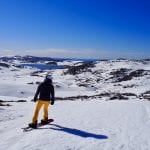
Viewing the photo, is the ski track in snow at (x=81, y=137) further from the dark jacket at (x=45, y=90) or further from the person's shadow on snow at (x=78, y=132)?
the dark jacket at (x=45, y=90)

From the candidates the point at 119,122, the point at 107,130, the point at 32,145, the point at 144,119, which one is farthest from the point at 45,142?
the point at 144,119

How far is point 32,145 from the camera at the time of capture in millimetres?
9742

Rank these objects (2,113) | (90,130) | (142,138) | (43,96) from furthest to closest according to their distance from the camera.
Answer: (2,113), (43,96), (90,130), (142,138)

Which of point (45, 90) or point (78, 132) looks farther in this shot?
point (45, 90)

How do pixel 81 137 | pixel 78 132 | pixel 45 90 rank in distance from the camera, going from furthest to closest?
pixel 45 90
pixel 78 132
pixel 81 137

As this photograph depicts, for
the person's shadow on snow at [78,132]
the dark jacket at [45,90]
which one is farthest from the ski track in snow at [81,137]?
the dark jacket at [45,90]

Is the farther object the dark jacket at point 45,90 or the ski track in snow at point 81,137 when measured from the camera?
the dark jacket at point 45,90

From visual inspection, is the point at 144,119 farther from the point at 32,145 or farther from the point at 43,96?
the point at 32,145

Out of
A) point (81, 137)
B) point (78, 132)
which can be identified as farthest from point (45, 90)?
point (81, 137)

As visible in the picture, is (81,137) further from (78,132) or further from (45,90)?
(45,90)

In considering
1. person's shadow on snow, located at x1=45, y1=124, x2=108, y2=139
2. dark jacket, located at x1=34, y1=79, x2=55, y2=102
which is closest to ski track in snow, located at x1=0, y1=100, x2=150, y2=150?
person's shadow on snow, located at x1=45, y1=124, x2=108, y2=139

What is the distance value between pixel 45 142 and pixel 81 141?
1323mm

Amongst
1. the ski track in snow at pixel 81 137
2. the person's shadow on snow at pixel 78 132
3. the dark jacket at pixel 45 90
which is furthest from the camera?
the dark jacket at pixel 45 90

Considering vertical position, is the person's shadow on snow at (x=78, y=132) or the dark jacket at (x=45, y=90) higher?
the dark jacket at (x=45, y=90)
